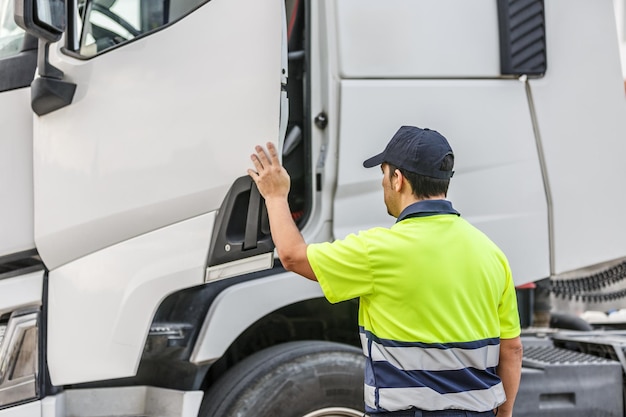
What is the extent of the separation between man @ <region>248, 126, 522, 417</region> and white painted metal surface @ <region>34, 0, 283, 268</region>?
56 cm

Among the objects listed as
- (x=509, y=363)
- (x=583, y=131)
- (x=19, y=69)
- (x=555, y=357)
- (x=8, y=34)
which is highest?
(x=8, y=34)

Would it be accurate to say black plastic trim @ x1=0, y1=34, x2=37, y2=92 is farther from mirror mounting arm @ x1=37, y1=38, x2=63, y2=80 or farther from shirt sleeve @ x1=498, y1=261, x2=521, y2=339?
shirt sleeve @ x1=498, y1=261, x2=521, y2=339

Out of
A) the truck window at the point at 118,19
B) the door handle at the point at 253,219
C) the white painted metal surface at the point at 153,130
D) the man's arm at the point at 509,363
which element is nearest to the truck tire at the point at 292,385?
the door handle at the point at 253,219

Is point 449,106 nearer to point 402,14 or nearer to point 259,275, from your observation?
point 402,14

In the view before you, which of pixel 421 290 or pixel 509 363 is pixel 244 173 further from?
pixel 509 363

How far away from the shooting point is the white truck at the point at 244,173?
7.78 feet

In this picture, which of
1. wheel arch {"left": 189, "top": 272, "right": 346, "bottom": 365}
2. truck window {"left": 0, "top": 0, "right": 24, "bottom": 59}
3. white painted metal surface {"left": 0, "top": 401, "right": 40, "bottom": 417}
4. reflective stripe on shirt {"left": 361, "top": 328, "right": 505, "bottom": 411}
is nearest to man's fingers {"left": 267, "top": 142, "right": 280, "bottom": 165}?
wheel arch {"left": 189, "top": 272, "right": 346, "bottom": 365}

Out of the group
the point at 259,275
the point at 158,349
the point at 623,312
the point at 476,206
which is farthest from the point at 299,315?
the point at 623,312

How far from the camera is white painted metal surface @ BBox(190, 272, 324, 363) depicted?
2.52 m

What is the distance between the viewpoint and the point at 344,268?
190 centimetres

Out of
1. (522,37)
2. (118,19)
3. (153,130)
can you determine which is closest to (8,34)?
(118,19)

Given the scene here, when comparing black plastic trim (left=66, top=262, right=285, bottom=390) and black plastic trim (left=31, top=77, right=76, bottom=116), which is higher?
black plastic trim (left=31, top=77, right=76, bottom=116)

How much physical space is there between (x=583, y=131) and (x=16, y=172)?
216 centimetres

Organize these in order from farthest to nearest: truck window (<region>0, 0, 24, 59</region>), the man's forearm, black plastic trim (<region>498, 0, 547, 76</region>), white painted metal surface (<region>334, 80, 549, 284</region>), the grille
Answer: the grille → black plastic trim (<region>498, 0, 547, 76</region>) → white painted metal surface (<region>334, 80, 549, 284</region>) → truck window (<region>0, 0, 24, 59</region>) → the man's forearm
